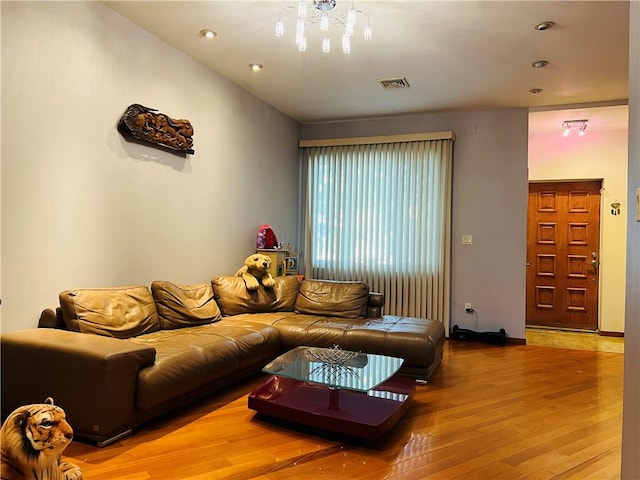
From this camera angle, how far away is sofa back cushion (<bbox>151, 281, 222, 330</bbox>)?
11.0ft

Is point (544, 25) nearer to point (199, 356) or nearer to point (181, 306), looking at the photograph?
point (199, 356)

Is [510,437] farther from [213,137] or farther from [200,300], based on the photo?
[213,137]

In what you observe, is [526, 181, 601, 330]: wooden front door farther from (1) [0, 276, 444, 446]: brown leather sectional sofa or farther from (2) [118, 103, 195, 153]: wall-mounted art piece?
(2) [118, 103, 195, 153]: wall-mounted art piece

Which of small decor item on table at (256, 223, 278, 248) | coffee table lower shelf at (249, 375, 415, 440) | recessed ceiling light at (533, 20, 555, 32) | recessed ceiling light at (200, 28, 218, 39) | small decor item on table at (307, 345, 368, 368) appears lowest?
coffee table lower shelf at (249, 375, 415, 440)

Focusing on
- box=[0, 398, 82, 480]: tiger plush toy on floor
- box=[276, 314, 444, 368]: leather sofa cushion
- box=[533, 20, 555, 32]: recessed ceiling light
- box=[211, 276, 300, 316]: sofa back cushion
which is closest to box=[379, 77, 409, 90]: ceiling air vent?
box=[533, 20, 555, 32]: recessed ceiling light

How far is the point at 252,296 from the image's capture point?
421 cm

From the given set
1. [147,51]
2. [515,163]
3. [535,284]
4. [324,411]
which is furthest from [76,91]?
[535,284]

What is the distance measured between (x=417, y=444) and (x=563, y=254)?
4950 millimetres

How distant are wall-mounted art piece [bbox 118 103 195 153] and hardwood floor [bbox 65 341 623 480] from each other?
2.13 meters

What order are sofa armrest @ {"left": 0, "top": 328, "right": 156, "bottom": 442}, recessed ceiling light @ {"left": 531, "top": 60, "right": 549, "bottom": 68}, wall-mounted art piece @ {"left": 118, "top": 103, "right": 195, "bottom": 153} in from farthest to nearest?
1. recessed ceiling light @ {"left": 531, "top": 60, "right": 549, "bottom": 68}
2. wall-mounted art piece @ {"left": 118, "top": 103, "right": 195, "bottom": 153}
3. sofa armrest @ {"left": 0, "top": 328, "right": 156, "bottom": 442}

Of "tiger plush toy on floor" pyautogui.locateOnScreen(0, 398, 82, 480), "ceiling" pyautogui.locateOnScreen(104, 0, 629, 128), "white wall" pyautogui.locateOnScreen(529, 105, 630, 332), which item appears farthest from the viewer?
"white wall" pyautogui.locateOnScreen(529, 105, 630, 332)

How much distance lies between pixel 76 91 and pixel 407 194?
3855 mm

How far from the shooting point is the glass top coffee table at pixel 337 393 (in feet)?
7.88

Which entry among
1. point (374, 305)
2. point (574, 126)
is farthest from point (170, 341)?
point (574, 126)
